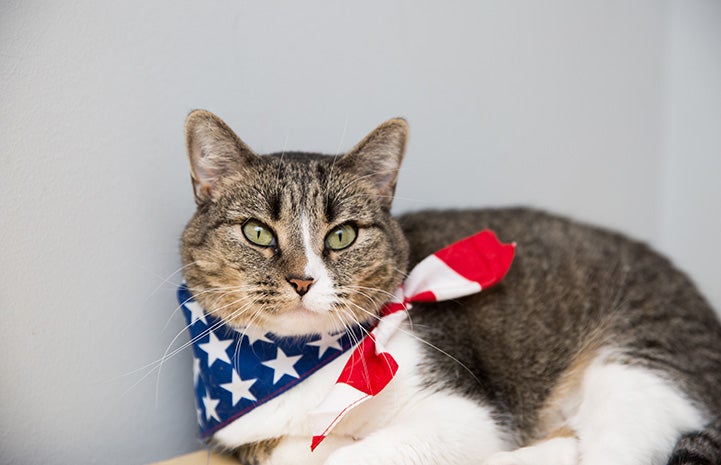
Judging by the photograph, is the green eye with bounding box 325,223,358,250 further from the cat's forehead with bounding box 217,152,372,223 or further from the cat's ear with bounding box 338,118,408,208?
the cat's ear with bounding box 338,118,408,208

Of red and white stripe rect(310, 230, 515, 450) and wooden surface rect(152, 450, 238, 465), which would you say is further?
wooden surface rect(152, 450, 238, 465)

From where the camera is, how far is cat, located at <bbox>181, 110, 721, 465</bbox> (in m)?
1.80

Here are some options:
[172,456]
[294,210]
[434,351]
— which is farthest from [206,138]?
[172,456]

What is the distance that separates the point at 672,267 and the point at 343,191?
1.61 m

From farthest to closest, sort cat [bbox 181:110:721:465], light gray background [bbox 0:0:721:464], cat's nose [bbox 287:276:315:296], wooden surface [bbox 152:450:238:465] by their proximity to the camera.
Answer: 1. wooden surface [bbox 152:450:238:465]
2. light gray background [bbox 0:0:721:464]
3. cat [bbox 181:110:721:465]
4. cat's nose [bbox 287:276:315:296]

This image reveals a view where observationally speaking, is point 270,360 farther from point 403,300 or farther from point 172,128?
point 172,128

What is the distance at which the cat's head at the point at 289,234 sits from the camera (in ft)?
5.72

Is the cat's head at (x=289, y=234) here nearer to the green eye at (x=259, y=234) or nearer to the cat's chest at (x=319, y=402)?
the green eye at (x=259, y=234)

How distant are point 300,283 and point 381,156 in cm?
59

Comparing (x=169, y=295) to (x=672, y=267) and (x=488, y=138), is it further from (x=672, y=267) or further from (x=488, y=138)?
(x=672, y=267)

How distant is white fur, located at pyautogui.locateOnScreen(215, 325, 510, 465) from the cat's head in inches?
8.8

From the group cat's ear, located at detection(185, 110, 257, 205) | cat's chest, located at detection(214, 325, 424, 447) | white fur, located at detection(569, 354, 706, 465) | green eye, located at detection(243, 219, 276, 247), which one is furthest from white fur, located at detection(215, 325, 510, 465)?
cat's ear, located at detection(185, 110, 257, 205)

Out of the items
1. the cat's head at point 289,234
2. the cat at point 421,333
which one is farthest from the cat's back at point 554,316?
the cat's head at point 289,234

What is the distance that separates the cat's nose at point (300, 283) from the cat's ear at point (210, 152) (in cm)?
47
